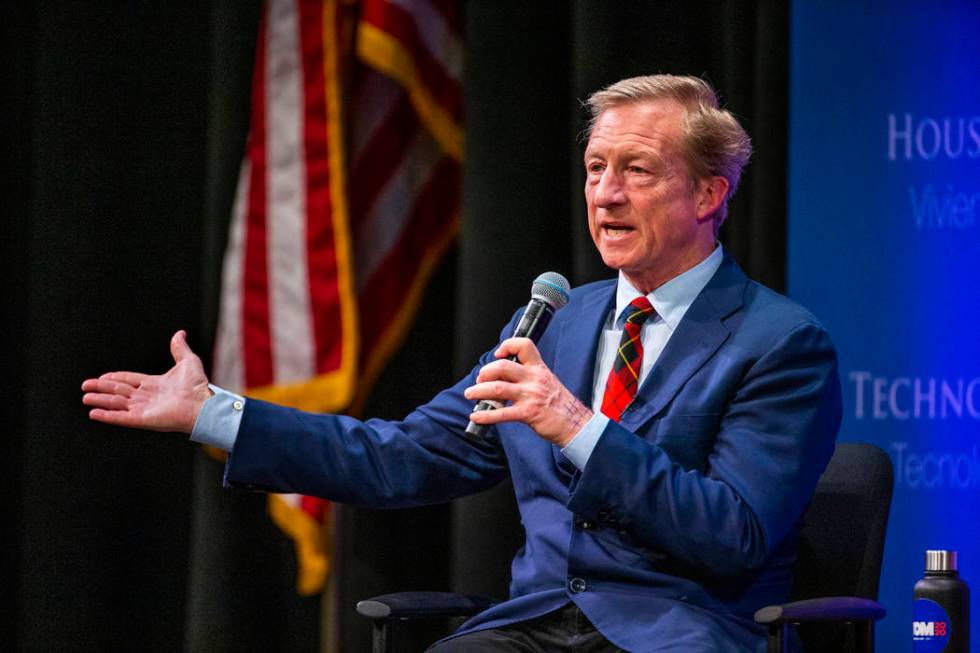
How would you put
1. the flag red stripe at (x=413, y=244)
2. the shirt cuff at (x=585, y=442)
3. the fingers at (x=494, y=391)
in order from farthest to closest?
the flag red stripe at (x=413, y=244)
the shirt cuff at (x=585, y=442)
the fingers at (x=494, y=391)

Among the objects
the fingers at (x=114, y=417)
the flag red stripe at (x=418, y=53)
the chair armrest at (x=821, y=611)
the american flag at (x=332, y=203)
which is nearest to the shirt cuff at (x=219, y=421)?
the fingers at (x=114, y=417)

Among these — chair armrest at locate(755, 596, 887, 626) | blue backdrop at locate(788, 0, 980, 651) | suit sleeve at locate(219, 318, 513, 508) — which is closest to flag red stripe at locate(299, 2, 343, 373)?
suit sleeve at locate(219, 318, 513, 508)

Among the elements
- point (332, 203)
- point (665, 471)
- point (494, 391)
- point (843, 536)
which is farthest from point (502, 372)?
point (332, 203)

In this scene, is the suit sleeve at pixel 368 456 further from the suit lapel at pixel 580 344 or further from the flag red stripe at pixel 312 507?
the flag red stripe at pixel 312 507

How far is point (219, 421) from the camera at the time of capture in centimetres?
212

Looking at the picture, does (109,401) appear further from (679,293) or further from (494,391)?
(679,293)

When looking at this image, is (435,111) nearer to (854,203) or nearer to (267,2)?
(267,2)

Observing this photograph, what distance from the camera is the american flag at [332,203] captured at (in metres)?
3.33

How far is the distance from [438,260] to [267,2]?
864mm

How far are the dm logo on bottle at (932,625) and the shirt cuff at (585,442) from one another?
940 millimetres

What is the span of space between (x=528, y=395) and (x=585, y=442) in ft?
0.41

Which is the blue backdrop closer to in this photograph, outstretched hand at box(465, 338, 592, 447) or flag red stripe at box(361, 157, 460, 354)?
flag red stripe at box(361, 157, 460, 354)

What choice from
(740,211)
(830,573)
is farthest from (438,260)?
(830,573)

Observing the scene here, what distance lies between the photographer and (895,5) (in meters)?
2.96
